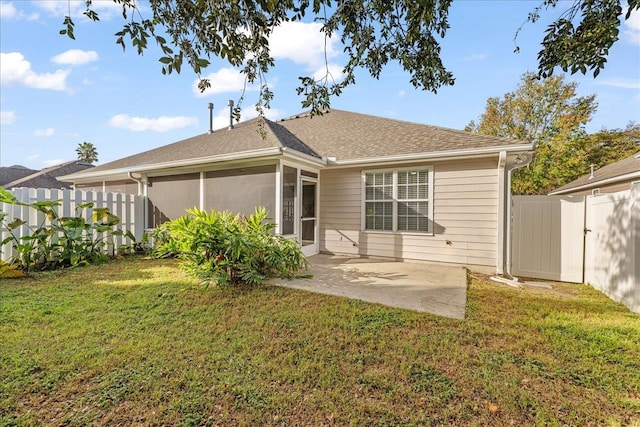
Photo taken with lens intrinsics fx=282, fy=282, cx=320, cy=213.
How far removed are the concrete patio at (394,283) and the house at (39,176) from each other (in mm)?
17407

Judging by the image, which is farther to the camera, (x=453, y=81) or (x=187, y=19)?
(x=453, y=81)

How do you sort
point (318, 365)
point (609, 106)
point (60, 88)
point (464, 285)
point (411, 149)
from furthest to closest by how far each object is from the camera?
point (609, 106)
point (60, 88)
point (411, 149)
point (464, 285)
point (318, 365)

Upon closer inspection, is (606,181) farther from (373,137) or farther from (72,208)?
(72,208)

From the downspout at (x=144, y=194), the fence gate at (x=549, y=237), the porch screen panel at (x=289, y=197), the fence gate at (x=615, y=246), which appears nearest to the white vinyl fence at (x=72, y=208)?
the downspout at (x=144, y=194)

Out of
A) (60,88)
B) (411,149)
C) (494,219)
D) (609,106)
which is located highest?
(609,106)

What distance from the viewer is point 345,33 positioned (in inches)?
127

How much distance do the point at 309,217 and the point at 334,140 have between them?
2.58m

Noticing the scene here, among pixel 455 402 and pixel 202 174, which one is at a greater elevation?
pixel 202 174

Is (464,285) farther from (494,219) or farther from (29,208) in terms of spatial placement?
(29,208)

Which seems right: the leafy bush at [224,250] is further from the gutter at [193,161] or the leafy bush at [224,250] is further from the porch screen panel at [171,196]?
the porch screen panel at [171,196]

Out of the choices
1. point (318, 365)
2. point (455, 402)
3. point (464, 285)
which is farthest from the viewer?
point (464, 285)

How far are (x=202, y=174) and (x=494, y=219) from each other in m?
7.18

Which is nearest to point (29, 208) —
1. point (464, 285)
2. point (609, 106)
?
point (464, 285)

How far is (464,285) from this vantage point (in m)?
4.87
